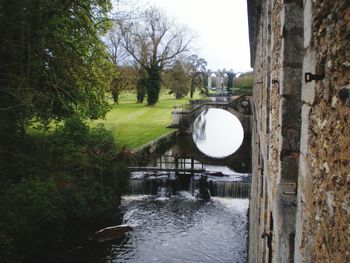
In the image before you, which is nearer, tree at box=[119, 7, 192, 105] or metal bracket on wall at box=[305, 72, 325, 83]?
metal bracket on wall at box=[305, 72, 325, 83]

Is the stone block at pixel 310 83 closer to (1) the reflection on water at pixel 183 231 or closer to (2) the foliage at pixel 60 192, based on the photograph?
(2) the foliage at pixel 60 192

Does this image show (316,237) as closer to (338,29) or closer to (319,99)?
(319,99)

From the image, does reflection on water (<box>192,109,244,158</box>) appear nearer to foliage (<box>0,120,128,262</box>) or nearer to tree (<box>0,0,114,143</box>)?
foliage (<box>0,120,128,262</box>)

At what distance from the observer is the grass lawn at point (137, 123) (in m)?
27.0

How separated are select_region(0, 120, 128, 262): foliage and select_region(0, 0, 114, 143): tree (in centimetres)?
122

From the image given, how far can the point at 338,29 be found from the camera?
1.61m

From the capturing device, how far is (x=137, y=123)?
35.1m

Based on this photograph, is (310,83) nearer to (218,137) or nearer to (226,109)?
(226,109)

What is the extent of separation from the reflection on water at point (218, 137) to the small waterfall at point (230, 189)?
35.9 feet

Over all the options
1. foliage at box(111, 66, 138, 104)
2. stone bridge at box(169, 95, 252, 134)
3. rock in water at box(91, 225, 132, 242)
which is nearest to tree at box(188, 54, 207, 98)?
foliage at box(111, 66, 138, 104)

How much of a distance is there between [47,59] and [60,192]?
177 inches

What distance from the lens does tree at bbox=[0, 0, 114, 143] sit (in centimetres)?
947

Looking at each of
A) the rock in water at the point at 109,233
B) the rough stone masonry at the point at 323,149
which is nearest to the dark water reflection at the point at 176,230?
the rock in water at the point at 109,233

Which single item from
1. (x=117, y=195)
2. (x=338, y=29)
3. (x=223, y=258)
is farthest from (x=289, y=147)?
(x=117, y=195)
